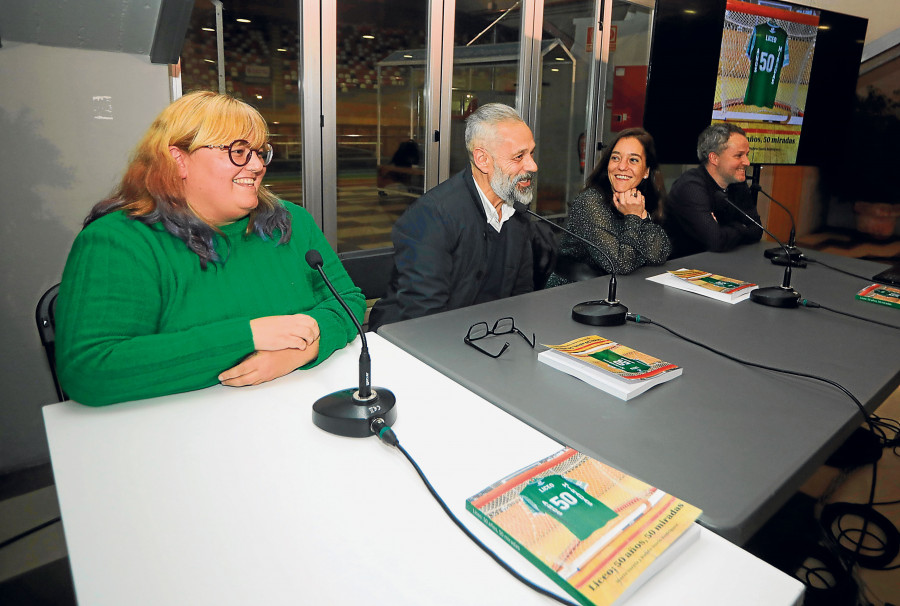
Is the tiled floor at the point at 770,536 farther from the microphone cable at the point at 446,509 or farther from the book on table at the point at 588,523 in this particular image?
the book on table at the point at 588,523

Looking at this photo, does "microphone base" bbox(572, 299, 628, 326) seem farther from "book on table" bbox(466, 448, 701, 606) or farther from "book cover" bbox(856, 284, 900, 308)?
"book cover" bbox(856, 284, 900, 308)

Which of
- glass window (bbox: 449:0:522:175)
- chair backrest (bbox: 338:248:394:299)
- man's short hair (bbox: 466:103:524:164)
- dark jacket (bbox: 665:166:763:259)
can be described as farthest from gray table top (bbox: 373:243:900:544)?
glass window (bbox: 449:0:522:175)

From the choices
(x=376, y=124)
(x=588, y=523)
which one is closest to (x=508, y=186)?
(x=588, y=523)

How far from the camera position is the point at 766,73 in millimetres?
4051

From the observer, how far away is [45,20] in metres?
1.79

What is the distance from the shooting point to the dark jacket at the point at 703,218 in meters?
2.72

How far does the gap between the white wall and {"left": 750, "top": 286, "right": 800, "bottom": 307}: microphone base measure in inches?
82.9

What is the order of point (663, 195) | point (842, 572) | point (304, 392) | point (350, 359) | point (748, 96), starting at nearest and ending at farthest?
point (304, 392), point (350, 359), point (842, 572), point (663, 195), point (748, 96)

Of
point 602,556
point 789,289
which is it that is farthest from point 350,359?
point 789,289

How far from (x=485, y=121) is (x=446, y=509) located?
165cm

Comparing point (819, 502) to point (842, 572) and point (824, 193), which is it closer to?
point (842, 572)

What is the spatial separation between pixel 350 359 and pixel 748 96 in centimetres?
385

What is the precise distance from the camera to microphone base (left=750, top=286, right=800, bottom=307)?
5.81 feet

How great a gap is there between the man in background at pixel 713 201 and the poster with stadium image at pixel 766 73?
0.82 meters
